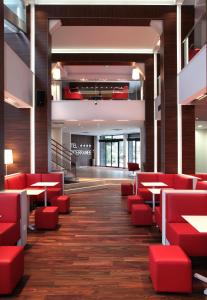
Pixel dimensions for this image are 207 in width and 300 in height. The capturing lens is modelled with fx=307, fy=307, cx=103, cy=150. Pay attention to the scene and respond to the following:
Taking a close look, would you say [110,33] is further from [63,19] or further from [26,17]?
[26,17]

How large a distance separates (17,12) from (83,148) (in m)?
18.4

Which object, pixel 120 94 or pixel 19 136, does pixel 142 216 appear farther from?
pixel 120 94

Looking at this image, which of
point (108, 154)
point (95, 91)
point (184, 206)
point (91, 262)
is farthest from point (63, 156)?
point (108, 154)

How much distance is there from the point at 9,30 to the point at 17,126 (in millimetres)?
2626

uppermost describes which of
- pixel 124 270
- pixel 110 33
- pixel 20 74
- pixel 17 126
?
pixel 110 33

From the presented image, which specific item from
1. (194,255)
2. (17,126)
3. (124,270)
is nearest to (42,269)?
(124,270)

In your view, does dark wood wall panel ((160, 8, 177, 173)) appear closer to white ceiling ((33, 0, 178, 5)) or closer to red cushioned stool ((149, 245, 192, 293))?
white ceiling ((33, 0, 178, 5))

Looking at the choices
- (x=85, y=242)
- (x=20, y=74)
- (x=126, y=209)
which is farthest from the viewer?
(x=126, y=209)

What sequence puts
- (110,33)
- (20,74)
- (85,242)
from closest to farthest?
(85,242), (20,74), (110,33)

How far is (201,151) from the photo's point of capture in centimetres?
1562

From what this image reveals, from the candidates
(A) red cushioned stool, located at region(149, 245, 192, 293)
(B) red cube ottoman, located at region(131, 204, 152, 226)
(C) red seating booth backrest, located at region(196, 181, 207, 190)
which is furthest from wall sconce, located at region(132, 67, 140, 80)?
(A) red cushioned stool, located at region(149, 245, 192, 293)

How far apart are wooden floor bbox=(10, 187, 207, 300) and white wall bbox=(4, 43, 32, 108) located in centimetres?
303

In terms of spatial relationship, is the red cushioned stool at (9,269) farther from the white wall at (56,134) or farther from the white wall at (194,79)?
the white wall at (56,134)

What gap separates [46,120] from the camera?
8.73 meters
